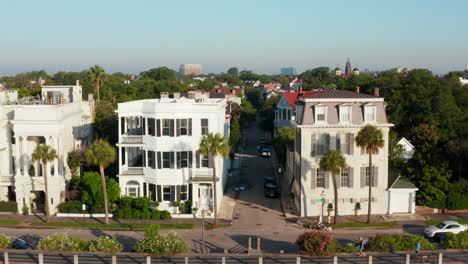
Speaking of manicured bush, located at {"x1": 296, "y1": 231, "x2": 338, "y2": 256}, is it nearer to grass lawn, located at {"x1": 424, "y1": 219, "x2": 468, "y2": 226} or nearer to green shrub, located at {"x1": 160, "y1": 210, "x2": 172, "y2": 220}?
grass lawn, located at {"x1": 424, "y1": 219, "x2": 468, "y2": 226}

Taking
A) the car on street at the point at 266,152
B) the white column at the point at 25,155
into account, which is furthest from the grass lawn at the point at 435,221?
the car on street at the point at 266,152

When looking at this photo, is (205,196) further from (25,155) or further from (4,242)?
(4,242)

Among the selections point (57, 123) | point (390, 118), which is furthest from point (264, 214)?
point (390, 118)

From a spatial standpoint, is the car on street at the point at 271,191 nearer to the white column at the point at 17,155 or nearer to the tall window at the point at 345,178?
the tall window at the point at 345,178

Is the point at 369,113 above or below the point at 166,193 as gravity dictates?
above

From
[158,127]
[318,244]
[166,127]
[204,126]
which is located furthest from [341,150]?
[158,127]

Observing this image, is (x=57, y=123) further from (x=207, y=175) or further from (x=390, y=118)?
(x=390, y=118)

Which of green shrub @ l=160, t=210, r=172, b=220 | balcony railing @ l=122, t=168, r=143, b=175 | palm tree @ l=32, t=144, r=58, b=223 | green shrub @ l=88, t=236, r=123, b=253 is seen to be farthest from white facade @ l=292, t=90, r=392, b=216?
palm tree @ l=32, t=144, r=58, b=223

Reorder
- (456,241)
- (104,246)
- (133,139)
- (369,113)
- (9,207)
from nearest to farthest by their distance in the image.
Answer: (104,246), (456,241), (369,113), (133,139), (9,207)
